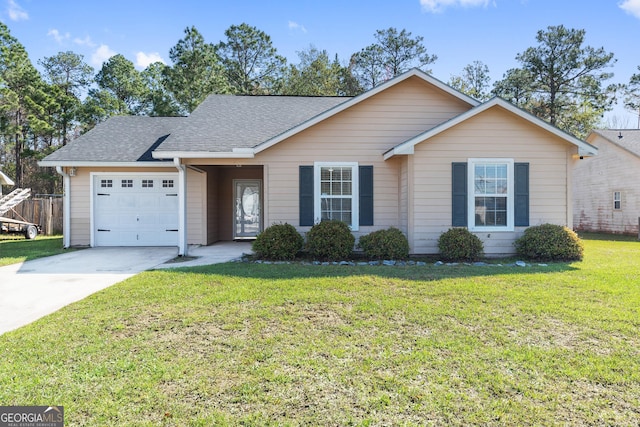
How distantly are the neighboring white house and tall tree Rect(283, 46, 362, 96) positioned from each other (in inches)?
621

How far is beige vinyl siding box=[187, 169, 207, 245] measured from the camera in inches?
435

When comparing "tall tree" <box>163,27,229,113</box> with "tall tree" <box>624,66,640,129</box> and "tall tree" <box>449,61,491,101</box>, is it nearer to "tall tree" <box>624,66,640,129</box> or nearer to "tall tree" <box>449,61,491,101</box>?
"tall tree" <box>449,61,491,101</box>

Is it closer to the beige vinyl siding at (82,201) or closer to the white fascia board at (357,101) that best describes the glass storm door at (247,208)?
the beige vinyl siding at (82,201)

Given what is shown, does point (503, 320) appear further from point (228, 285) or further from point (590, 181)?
point (590, 181)

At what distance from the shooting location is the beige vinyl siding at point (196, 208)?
11.1m

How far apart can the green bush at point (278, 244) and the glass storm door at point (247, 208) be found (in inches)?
176

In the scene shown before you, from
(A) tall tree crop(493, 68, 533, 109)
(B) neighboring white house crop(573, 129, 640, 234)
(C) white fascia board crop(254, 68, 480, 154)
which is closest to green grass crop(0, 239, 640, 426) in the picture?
(C) white fascia board crop(254, 68, 480, 154)

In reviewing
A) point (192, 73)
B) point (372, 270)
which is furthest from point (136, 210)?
point (192, 73)

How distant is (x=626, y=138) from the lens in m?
17.4

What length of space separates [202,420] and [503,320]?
3.41 meters

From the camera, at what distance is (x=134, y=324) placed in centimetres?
418

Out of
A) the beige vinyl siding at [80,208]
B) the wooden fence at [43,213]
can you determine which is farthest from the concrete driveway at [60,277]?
the wooden fence at [43,213]

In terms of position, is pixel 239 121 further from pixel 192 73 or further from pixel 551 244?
pixel 192 73

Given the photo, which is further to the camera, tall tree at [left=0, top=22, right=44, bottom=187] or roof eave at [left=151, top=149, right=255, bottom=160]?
tall tree at [left=0, top=22, right=44, bottom=187]
